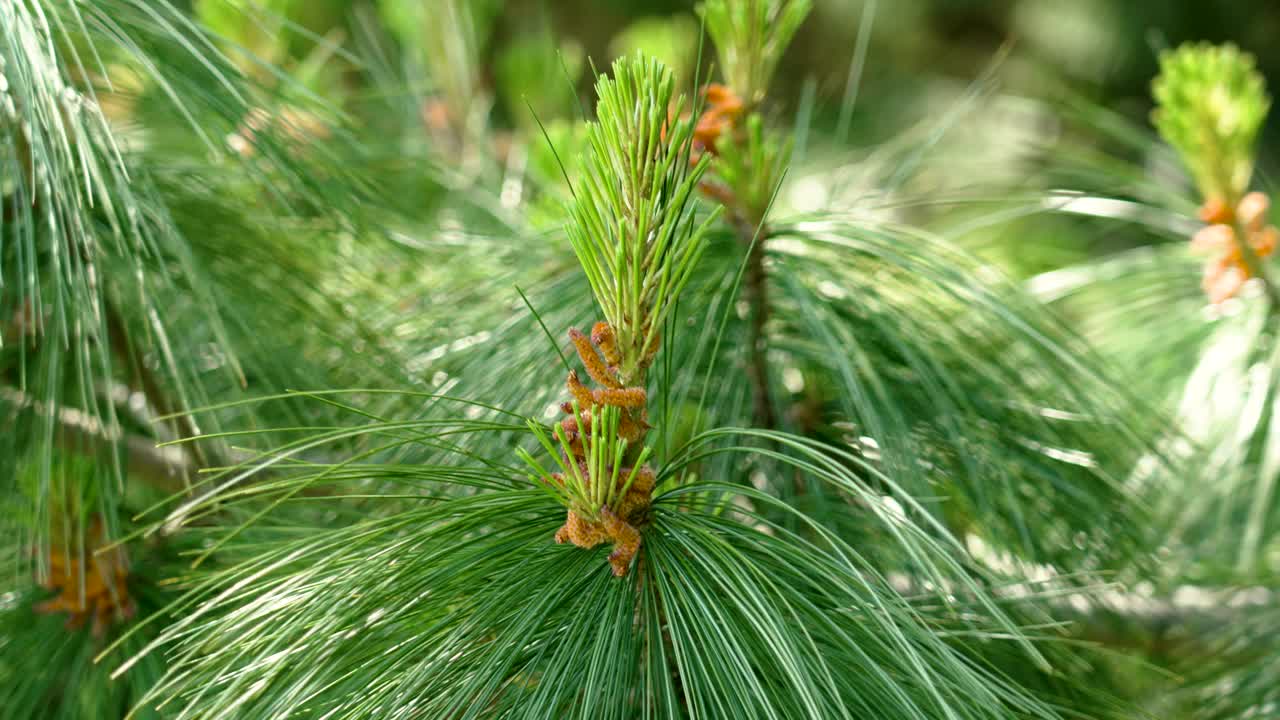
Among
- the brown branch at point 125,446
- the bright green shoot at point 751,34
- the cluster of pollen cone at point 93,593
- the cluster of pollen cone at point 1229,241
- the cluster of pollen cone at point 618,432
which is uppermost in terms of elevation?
the cluster of pollen cone at point 1229,241

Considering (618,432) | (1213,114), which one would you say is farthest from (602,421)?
(1213,114)

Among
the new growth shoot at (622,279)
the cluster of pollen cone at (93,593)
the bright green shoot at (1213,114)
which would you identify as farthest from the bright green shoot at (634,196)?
the bright green shoot at (1213,114)

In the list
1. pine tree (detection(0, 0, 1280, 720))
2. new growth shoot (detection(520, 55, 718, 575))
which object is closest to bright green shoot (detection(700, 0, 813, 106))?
pine tree (detection(0, 0, 1280, 720))

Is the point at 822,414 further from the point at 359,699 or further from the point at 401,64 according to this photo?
the point at 401,64

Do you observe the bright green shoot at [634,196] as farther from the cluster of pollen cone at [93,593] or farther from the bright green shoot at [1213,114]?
the bright green shoot at [1213,114]

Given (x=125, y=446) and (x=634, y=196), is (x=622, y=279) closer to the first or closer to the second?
(x=634, y=196)

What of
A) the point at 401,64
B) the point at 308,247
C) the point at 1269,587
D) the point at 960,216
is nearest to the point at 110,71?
the point at 308,247
